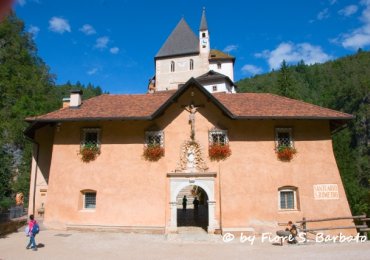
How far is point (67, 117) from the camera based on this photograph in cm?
1841

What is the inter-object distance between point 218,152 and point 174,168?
2.54 m

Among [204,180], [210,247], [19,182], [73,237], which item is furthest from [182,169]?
[19,182]

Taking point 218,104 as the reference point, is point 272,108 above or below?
above

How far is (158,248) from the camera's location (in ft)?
46.9

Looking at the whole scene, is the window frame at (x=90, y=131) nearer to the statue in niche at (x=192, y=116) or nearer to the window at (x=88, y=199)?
the window at (x=88, y=199)

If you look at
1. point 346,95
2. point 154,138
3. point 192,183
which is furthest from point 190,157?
point 346,95

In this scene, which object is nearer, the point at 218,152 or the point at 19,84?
the point at 218,152

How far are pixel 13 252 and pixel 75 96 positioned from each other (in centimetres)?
979

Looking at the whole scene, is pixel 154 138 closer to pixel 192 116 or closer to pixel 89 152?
pixel 192 116

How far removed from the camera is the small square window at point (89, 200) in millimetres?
18344

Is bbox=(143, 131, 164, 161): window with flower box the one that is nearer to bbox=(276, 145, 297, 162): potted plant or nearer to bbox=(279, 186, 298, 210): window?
bbox=(276, 145, 297, 162): potted plant

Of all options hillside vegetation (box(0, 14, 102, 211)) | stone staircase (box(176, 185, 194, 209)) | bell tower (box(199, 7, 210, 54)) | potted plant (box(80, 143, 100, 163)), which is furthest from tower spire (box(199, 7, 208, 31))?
potted plant (box(80, 143, 100, 163))

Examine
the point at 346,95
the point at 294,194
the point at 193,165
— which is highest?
the point at 346,95

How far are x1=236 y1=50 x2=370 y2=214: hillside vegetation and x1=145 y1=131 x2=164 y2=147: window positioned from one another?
17.6 m
